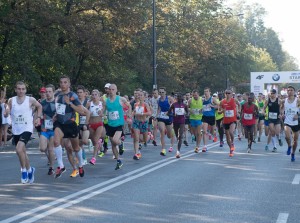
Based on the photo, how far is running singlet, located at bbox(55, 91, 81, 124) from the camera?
1290 cm

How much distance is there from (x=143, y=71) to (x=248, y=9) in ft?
299

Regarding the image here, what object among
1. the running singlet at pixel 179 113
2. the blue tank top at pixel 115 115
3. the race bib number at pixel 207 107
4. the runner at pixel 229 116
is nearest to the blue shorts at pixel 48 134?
the blue tank top at pixel 115 115

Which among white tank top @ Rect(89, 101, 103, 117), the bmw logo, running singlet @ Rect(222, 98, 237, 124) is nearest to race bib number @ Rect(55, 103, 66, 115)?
white tank top @ Rect(89, 101, 103, 117)

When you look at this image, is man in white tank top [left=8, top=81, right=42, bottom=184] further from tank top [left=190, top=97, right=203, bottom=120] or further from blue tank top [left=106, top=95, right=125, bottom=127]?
tank top [left=190, top=97, right=203, bottom=120]

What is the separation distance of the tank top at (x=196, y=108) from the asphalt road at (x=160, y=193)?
3.25 metres

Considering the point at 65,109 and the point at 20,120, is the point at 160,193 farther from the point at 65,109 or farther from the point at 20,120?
the point at 20,120

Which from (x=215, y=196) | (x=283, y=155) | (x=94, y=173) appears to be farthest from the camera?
(x=283, y=155)

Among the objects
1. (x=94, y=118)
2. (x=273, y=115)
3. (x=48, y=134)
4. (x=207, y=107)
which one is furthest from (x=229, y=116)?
(x=48, y=134)

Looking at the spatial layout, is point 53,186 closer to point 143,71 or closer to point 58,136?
point 58,136

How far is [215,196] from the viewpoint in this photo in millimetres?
10719

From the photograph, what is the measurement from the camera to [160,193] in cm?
1100

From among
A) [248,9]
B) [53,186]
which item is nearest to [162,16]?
[53,186]

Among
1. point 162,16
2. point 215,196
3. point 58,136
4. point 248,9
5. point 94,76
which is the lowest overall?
point 215,196

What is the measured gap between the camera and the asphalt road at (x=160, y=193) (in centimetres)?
888
